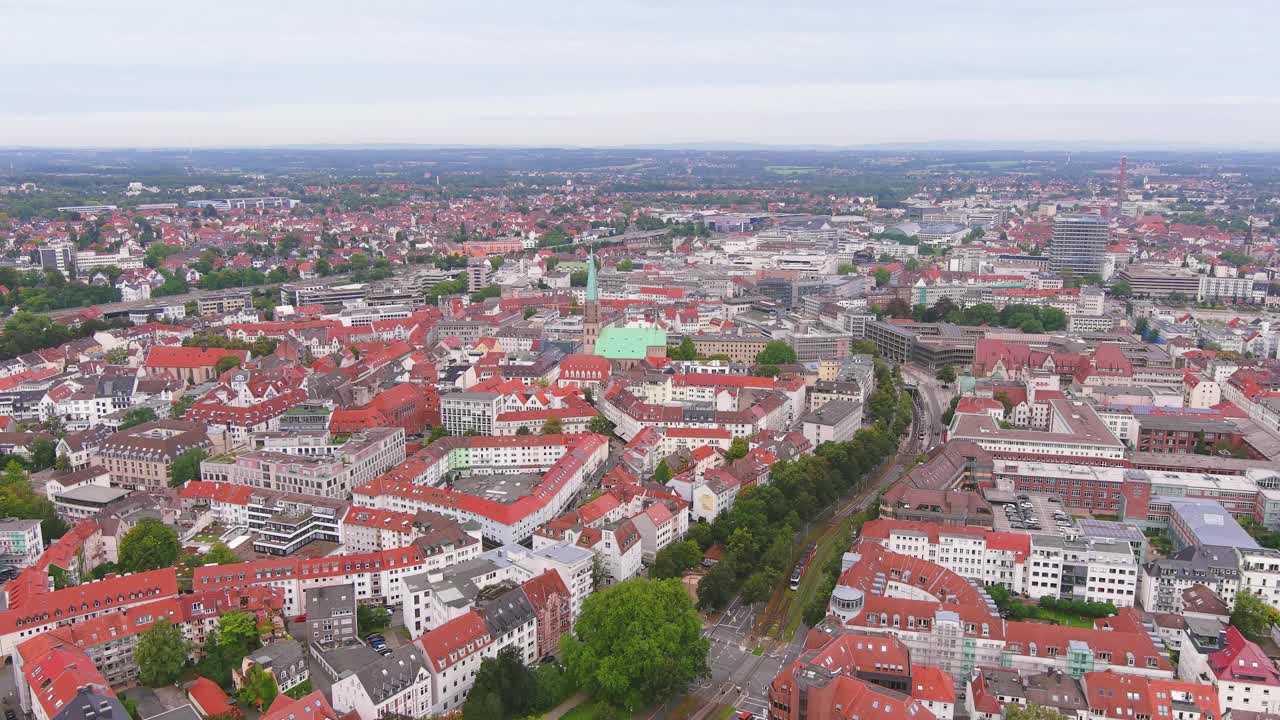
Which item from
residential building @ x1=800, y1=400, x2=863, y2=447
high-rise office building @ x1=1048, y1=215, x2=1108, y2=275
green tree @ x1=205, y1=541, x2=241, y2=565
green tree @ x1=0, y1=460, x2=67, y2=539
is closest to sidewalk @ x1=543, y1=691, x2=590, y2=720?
green tree @ x1=205, y1=541, x2=241, y2=565

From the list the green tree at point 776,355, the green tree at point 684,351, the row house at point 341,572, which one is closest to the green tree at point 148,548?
the row house at point 341,572

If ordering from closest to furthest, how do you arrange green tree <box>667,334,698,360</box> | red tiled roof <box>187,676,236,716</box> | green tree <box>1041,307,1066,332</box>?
1. red tiled roof <box>187,676,236,716</box>
2. green tree <box>667,334,698,360</box>
3. green tree <box>1041,307,1066,332</box>

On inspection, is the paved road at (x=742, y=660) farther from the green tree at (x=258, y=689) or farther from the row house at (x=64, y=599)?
the row house at (x=64, y=599)

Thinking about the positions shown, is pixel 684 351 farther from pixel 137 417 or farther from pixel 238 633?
pixel 238 633

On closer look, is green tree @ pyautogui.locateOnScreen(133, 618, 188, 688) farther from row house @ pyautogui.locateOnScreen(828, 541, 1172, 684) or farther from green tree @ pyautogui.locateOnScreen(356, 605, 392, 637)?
row house @ pyautogui.locateOnScreen(828, 541, 1172, 684)

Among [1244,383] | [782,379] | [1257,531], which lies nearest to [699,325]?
[782,379]

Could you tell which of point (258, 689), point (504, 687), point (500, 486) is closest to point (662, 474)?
point (500, 486)

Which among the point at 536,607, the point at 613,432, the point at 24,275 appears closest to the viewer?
the point at 536,607

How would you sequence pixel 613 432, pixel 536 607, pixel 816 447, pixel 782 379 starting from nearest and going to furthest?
pixel 536 607 < pixel 816 447 < pixel 613 432 < pixel 782 379

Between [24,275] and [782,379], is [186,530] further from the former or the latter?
[24,275]
